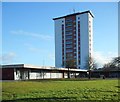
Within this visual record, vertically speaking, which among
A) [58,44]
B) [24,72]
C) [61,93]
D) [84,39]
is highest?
[84,39]

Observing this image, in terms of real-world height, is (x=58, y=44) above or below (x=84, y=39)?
below

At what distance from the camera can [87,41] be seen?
12406 centimetres

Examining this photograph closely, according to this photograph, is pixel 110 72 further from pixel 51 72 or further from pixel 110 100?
pixel 110 100

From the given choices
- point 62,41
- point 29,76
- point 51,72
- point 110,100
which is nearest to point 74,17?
point 62,41

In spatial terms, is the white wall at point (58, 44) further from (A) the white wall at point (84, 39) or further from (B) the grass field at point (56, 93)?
(B) the grass field at point (56, 93)

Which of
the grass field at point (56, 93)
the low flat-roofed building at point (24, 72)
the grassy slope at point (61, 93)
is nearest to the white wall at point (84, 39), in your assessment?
the low flat-roofed building at point (24, 72)

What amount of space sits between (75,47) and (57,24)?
18136 mm

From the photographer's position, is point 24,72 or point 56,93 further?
point 24,72

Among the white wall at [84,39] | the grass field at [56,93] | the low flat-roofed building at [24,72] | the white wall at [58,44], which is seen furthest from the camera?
the white wall at [58,44]

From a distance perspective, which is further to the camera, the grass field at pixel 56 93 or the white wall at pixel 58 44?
the white wall at pixel 58 44

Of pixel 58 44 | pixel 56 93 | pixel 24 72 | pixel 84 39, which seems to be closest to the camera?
pixel 56 93

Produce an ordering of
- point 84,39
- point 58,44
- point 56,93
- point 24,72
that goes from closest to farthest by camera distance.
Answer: point 56,93, point 24,72, point 84,39, point 58,44

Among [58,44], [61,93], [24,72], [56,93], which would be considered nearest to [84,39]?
[58,44]

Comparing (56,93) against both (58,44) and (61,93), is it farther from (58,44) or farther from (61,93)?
(58,44)
